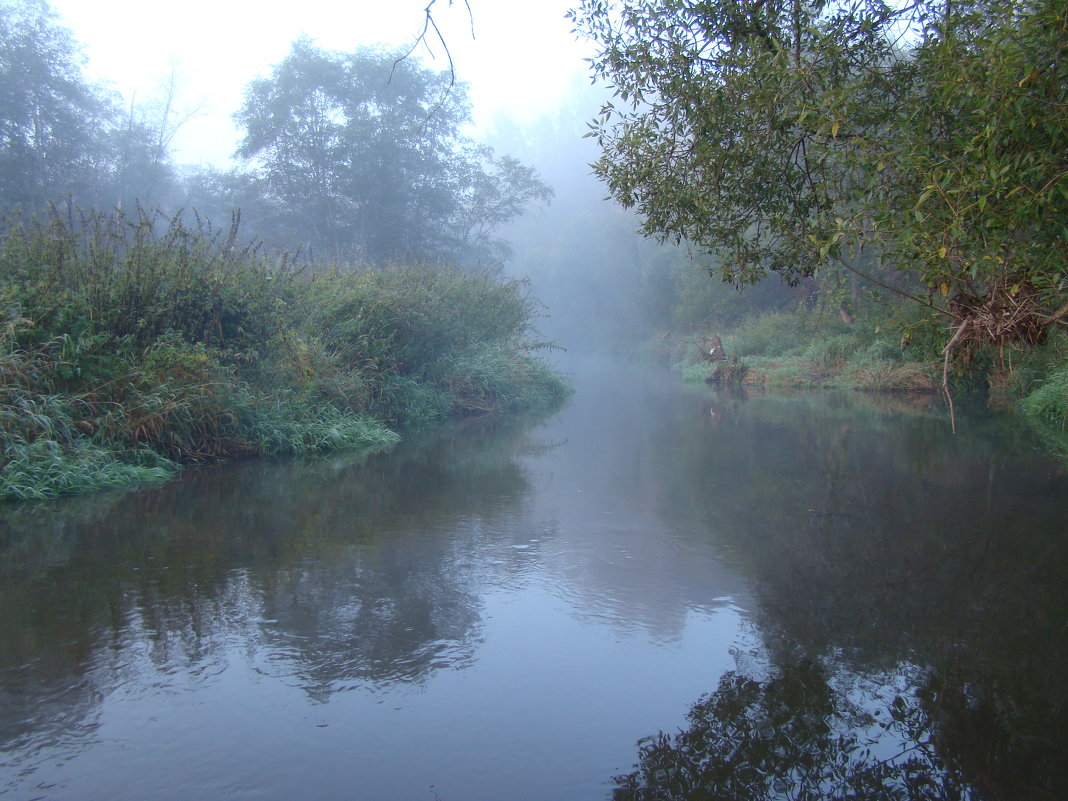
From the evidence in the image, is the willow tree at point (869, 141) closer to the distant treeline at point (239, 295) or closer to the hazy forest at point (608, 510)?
the hazy forest at point (608, 510)

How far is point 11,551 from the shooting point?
6.86 m

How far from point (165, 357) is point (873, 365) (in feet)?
71.3

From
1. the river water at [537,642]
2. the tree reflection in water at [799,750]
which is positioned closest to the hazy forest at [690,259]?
the river water at [537,642]

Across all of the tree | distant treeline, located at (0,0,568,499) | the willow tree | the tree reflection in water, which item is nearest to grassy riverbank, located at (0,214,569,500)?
distant treeline, located at (0,0,568,499)

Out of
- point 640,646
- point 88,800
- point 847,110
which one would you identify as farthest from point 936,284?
point 88,800

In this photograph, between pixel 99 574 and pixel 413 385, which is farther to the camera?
pixel 413 385

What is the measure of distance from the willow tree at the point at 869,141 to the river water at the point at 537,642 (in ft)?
6.93

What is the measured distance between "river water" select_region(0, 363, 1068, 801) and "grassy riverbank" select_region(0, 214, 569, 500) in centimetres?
134

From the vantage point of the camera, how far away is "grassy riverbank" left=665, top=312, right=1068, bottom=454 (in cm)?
1680

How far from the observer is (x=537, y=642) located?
4.96 metres

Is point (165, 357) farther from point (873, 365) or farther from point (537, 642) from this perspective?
point (873, 365)

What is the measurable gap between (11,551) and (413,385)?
11.6 meters

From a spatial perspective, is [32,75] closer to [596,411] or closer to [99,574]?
[596,411]

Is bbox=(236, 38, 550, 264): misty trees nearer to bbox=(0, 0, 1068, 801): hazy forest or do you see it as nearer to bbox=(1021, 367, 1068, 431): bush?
bbox=(0, 0, 1068, 801): hazy forest
